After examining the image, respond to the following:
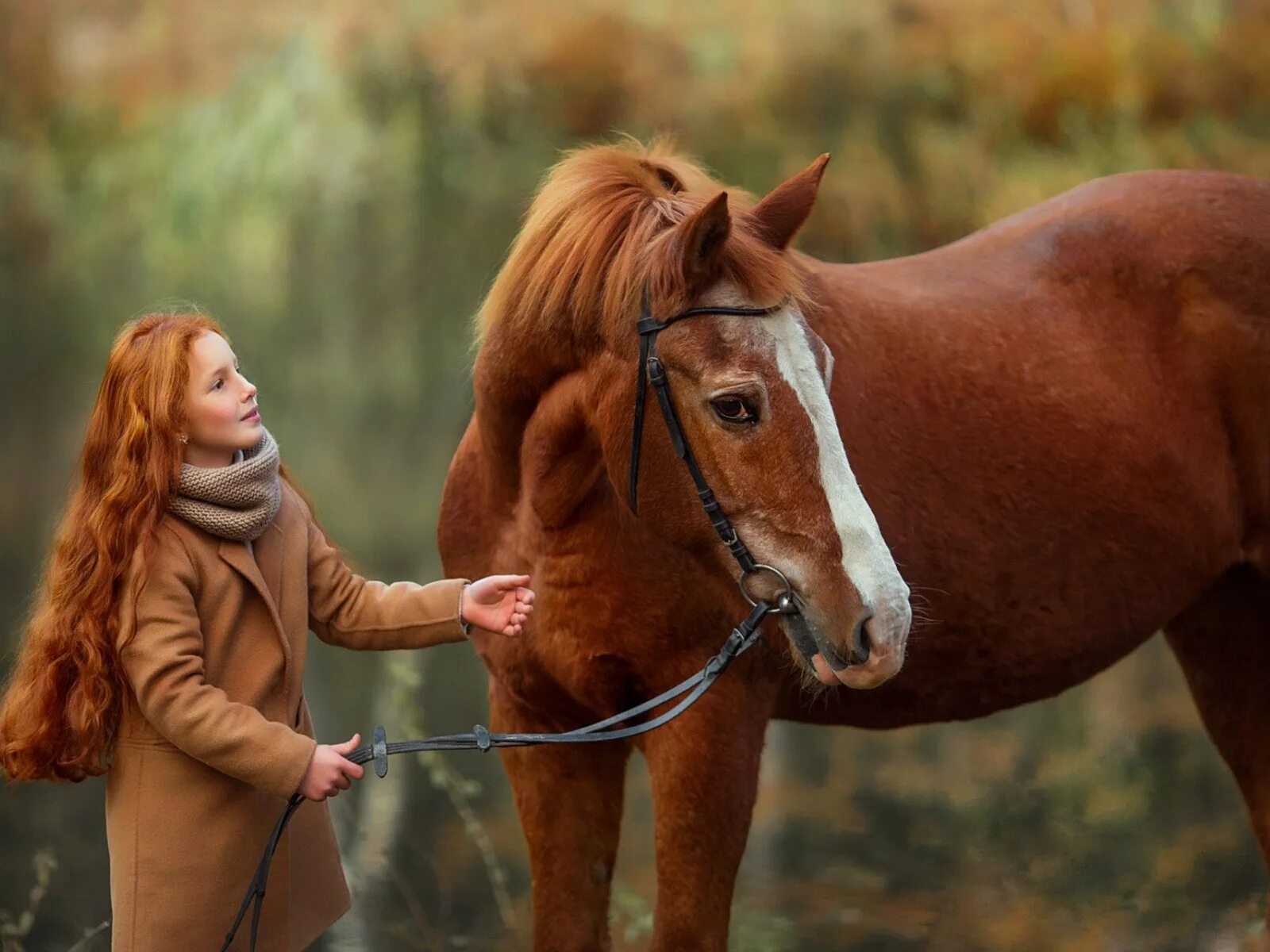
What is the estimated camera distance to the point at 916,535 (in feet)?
7.80

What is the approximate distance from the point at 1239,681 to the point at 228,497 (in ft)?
7.34

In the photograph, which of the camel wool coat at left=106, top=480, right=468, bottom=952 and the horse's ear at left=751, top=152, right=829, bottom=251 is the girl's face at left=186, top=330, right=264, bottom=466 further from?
the horse's ear at left=751, top=152, right=829, bottom=251

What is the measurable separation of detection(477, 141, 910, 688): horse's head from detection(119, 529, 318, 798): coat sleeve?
0.60 metres

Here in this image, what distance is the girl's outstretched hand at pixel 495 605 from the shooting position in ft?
6.23

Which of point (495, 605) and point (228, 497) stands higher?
point (228, 497)

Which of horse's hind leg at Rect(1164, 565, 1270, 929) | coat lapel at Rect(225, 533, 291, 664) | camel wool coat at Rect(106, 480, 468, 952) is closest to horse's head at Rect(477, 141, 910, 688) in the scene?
camel wool coat at Rect(106, 480, 468, 952)

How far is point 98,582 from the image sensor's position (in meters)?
1.69

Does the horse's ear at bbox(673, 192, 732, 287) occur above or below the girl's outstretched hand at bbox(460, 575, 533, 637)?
above

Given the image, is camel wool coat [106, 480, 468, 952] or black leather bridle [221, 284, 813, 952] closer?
camel wool coat [106, 480, 468, 952]

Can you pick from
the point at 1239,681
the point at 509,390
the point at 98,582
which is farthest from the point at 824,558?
the point at 1239,681

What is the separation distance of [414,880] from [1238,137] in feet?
10.3

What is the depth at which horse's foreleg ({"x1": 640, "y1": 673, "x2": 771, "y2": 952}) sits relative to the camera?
2107 mm

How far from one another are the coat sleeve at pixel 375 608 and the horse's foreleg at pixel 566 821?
0.46 metres

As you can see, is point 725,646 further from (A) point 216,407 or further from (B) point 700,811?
(A) point 216,407
